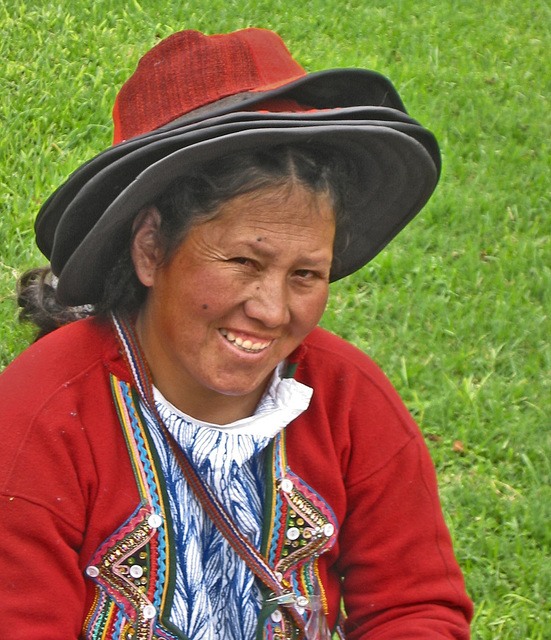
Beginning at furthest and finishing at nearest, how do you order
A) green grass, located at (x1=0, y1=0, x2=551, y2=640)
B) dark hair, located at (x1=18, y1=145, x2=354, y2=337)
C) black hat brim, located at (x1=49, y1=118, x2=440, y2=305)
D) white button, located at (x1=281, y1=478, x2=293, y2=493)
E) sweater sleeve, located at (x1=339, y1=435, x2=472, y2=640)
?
green grass, located at (x1=0, y1=0, x2=551, y2=640), sweater sleeve, located at (x1=339, y1=435, x2=472, y2=640), white button, located at (x1=281, y1=478, x2=293, y2=493), dark hair, located at (x1=18, y1=145, x2=354, y2=337), black hat brim, located at (x1=49, y1=118, x2=440, y2=305)

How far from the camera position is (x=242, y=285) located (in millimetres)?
2170

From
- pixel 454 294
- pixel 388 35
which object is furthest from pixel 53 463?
pixel 388 35

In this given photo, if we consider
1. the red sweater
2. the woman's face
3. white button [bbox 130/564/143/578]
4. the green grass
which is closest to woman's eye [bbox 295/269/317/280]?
the woman's face

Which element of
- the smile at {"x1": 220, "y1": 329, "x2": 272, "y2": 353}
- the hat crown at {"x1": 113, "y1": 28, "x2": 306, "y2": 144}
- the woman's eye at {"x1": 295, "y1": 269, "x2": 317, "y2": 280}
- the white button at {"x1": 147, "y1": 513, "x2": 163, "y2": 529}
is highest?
the hat crown at {"x1": 113, "y1": 28, "x2": 306, "y2": 144}

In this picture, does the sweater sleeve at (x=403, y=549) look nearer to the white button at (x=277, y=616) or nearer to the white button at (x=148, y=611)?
the white button at (x=277, y=616)

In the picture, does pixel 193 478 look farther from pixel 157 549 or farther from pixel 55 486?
pixel 55 486

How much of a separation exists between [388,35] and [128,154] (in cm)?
507

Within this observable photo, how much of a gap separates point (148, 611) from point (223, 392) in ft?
1.79

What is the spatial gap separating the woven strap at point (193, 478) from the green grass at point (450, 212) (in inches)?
35.6

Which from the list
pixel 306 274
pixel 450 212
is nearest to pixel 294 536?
pixel 306 274

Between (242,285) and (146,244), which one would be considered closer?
(242,285)

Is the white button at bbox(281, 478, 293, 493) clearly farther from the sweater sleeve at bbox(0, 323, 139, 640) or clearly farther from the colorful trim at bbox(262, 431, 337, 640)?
the sweater sleeve at bbox(0, 323, 139, 640)

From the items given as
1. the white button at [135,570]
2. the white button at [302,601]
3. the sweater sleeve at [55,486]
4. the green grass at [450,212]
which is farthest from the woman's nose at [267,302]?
the green grass at [450,212]

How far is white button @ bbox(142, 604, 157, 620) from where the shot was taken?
2330 mm
